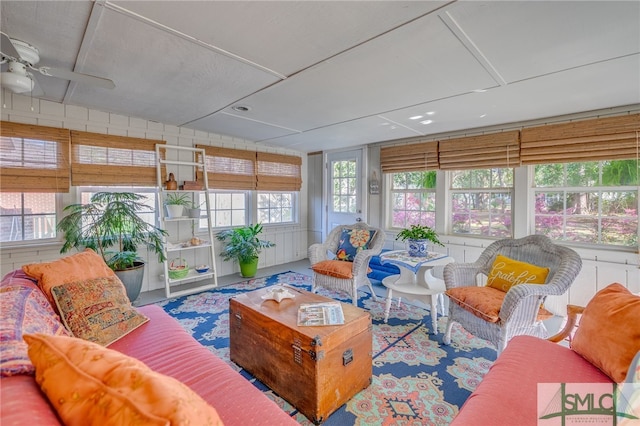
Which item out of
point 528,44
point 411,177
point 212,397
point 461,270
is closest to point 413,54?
point 528,44

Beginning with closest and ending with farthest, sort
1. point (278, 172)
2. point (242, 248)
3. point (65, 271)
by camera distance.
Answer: point (65, 271) < point (242, 248) < point (278, 172)

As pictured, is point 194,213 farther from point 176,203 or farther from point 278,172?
point 278,172

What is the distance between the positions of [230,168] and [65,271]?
123 inches

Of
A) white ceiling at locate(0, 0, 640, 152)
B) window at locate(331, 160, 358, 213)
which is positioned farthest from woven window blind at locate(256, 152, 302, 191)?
white ceiling at locate(0, 0, 640, 152)

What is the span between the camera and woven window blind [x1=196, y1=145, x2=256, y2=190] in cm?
441

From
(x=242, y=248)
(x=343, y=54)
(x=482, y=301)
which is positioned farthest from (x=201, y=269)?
(x=482, y=301)

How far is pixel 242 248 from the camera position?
4.41 metres

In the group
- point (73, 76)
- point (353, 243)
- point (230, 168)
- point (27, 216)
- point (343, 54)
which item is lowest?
→ point (353, 243)

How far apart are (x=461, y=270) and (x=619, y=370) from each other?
1.37 m

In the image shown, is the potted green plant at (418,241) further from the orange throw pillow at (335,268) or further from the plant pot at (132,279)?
the plant pot at (132,279)

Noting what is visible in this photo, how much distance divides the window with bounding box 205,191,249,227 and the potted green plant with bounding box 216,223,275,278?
230 mm

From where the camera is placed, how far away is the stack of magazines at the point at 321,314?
70.7 inches

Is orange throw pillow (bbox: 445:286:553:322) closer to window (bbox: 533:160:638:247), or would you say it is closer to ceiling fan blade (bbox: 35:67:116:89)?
window (bbox: 533:160:638:247)

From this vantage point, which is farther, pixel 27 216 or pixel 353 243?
pixel 353 243
